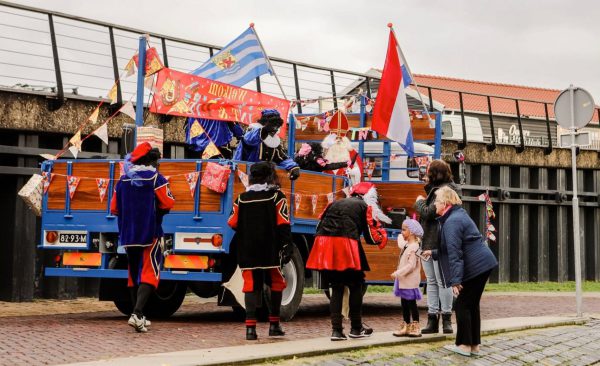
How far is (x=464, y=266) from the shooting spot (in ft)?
32.8

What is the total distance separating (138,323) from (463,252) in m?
3.36

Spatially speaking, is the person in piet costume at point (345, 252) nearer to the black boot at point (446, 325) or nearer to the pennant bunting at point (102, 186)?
the black boot at point (446, 325)

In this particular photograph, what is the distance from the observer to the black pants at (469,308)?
1003cm

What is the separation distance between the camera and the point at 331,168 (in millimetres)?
14562

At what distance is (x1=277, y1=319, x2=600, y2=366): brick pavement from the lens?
9344 millimetres

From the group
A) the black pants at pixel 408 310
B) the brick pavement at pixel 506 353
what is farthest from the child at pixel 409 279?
the brick pavement at pixel 506 353

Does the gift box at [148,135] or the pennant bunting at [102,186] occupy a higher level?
the gift box at [148,135]

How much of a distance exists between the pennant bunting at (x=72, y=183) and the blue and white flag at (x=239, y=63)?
8.08 feet

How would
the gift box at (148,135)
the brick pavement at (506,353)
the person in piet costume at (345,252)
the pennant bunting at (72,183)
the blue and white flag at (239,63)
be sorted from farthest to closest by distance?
the blue and white flag at (239,63) → the pennant bunting at (72,183) → the gift box at (148,135) → the person in piet costume at (345,252) → the brick pavement at (506,353)

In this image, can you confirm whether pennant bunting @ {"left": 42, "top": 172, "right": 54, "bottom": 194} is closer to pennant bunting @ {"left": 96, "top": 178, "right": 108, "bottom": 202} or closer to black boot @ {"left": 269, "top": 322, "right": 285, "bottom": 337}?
pennant bunting @ {"left": 96, "top": 178, "right": 108, "bottom": 202}

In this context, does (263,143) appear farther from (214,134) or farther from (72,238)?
(72,238)

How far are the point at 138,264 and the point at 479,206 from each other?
1421 centimetres

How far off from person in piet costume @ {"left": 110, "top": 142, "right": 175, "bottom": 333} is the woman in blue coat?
3006 mm

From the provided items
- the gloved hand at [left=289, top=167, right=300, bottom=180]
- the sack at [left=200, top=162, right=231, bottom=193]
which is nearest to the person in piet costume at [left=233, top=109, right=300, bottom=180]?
the gloved hand at [left=289, top=167, right=300, bottom=180]
